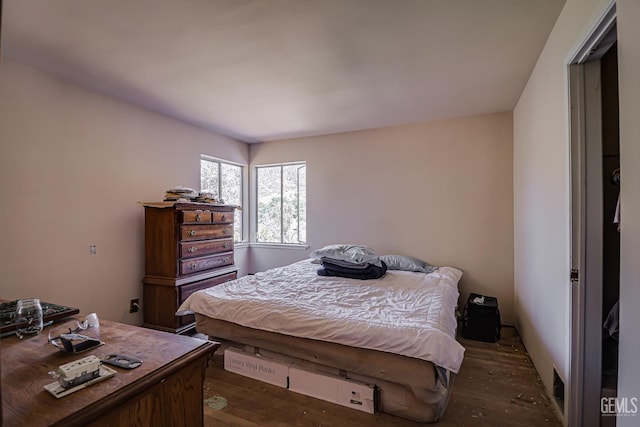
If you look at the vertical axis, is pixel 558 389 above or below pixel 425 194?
below

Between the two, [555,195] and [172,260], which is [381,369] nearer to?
[555,195]

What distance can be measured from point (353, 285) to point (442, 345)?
129cm

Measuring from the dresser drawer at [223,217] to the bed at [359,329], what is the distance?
996mm

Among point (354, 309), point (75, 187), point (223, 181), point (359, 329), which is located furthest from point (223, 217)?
point (359, 329)

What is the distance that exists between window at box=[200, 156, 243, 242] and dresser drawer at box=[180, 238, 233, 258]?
0.68 metres

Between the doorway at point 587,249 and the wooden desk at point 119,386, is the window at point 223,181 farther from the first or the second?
the doorway at point 587,249

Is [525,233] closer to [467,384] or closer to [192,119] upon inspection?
[467,384]

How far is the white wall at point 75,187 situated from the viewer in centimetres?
241

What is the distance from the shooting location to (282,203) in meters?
4.97

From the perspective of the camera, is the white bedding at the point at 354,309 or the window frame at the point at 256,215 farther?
the window frame at the point at 256,215

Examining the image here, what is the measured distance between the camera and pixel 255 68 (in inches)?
98.9

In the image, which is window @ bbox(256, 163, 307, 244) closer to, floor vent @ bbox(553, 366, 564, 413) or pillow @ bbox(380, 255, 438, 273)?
pillow @ bbox(380, 255, 438, 273)

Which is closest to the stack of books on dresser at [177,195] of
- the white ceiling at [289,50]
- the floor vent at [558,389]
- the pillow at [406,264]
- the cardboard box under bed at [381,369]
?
the white ceiling at [289,50]

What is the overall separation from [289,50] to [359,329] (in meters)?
2.00
